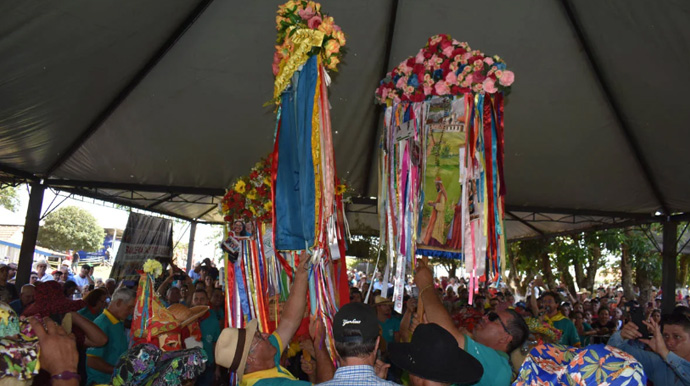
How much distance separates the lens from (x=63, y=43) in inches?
192

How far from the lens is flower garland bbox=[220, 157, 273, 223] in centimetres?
380

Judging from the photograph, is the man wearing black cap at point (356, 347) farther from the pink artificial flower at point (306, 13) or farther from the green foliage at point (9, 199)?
the green foliage at point (9, 199)

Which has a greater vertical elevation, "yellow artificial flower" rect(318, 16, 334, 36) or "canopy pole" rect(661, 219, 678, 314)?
"yellow artificial flower" rect(318, 16, 334, 36)

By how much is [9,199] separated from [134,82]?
1375 inches

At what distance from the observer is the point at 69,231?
3428 centimetres

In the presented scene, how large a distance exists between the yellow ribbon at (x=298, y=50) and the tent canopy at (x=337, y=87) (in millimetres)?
2644

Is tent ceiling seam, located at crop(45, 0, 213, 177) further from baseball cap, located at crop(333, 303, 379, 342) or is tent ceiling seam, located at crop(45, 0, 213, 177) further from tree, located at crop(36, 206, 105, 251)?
tree, located at crop(36, 206, 105, 251)

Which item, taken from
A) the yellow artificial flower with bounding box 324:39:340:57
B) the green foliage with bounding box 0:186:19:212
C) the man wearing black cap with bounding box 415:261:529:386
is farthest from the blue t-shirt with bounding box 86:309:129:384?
A: the green foliage with bounding box 0:186:19:212

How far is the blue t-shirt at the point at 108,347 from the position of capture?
3838 millimetres

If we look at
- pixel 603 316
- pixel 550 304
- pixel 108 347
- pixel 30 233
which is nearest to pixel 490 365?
pixel 108 347

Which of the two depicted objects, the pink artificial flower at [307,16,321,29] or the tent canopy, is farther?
the tent canopy

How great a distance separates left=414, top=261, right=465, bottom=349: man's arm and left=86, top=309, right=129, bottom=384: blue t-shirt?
2.48m

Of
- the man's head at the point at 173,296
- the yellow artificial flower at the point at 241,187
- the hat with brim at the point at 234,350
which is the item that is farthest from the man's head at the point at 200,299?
the hat with brim at the point at 234,350

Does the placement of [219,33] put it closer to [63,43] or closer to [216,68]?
[216,68]
